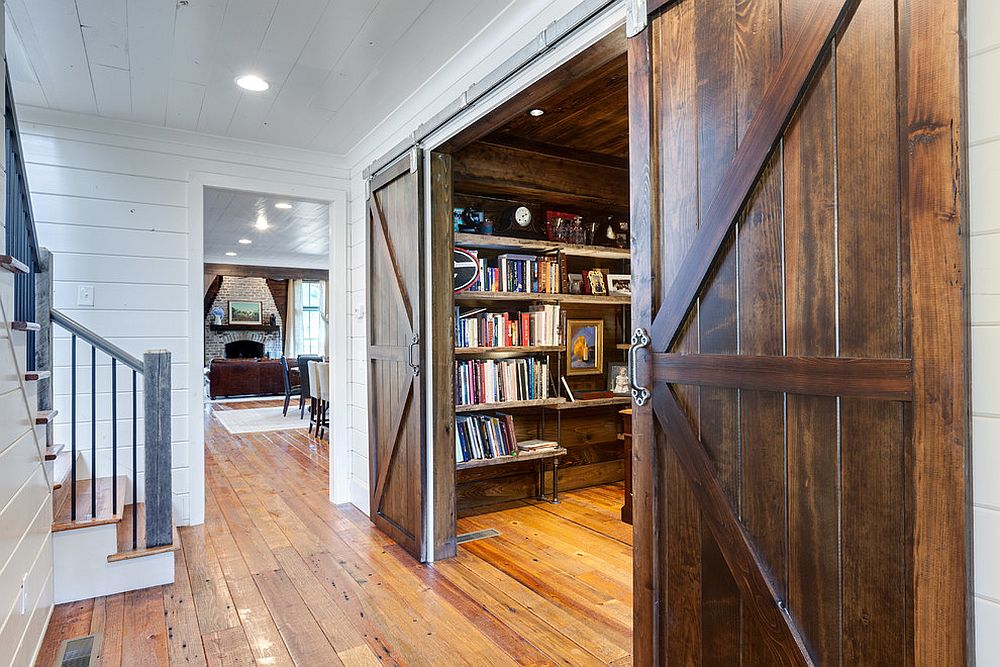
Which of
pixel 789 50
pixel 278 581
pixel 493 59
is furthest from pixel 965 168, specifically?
pixel 278 581

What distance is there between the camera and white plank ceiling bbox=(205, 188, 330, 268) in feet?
18.9

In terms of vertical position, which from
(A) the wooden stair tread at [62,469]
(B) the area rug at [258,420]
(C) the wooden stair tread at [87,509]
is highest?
(A) the wooden stair tread at [62,469]

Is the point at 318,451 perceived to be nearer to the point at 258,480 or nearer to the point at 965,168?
the point at 258,480

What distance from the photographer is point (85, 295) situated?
135 inches

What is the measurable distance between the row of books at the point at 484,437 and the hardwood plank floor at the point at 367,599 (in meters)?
0.46

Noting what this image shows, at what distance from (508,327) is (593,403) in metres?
0.91

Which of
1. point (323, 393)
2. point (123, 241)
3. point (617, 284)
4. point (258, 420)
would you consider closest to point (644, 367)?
point (617, 284)

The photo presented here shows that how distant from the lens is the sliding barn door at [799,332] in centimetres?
101

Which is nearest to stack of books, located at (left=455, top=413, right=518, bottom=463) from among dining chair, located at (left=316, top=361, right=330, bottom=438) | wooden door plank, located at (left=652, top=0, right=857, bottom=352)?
wooden door plank, located at (left=652, top=0, right=857, bottom=352)

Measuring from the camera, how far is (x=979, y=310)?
0.99m

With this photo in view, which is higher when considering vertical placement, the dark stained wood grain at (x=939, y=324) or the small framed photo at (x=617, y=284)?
the small framed photo at (x=617, y=284)

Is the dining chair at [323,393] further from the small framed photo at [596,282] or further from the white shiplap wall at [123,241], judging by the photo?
the small framed photo at [596,282]

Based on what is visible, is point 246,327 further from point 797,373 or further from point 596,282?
point 797,373

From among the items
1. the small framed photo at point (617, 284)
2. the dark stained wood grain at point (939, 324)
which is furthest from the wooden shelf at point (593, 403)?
the dark stained wood grain at point (939, 324)
